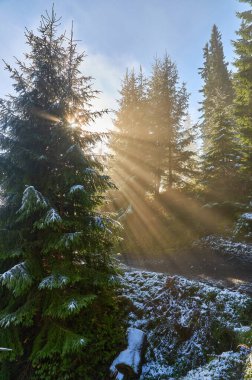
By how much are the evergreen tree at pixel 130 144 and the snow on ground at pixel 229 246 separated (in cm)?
821

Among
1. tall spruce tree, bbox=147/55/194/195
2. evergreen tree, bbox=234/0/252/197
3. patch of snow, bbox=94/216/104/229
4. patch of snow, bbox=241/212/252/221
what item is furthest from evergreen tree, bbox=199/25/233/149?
patch of snow, bbox=94/216/104/229

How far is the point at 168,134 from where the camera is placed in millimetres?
20531

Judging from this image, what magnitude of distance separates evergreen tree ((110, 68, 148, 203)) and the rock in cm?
1461

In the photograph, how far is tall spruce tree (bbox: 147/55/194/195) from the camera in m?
20.5

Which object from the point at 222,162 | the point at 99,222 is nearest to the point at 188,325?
the point at 99,222

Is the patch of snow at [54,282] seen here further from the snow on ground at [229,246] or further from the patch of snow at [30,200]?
the snow on ground at [229,246]

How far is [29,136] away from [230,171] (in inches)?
573

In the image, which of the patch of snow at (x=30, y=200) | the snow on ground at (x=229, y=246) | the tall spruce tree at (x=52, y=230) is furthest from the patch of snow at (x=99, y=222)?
the snow on ground at (x=229, y=246)

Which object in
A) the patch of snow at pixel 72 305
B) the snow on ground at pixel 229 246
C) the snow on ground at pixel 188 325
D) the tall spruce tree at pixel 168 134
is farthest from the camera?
the tall spruce tree at pixel 168 134

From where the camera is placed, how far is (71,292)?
21.1 ft

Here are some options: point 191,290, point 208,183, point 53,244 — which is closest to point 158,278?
point 191,290

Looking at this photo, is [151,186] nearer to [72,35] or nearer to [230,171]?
[230,171]

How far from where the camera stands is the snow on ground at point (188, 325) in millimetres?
6062

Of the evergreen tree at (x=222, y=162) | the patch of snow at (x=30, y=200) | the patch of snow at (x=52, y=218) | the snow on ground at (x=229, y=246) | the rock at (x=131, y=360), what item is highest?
the evergreen tree at (x=222, y=162)
